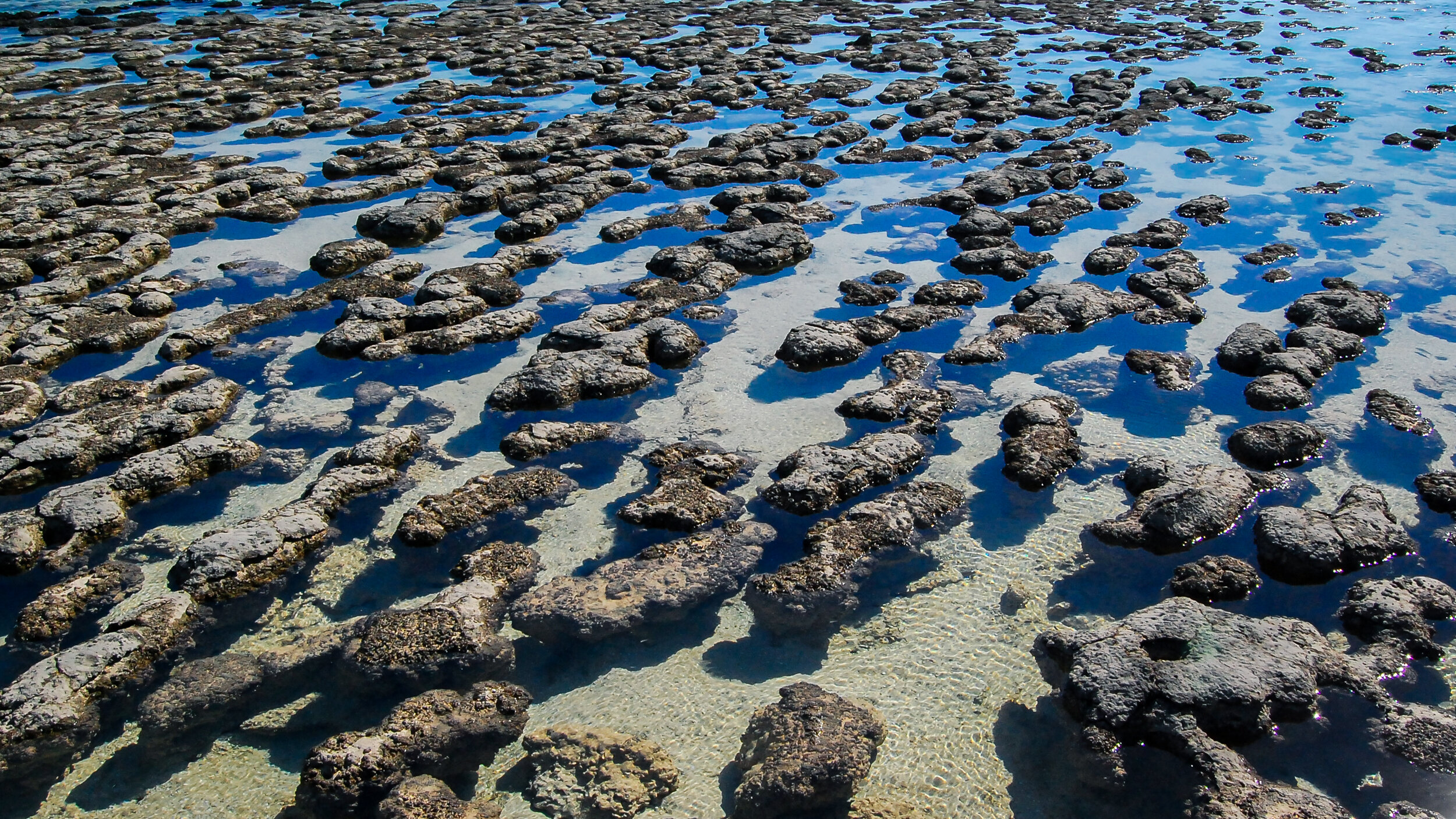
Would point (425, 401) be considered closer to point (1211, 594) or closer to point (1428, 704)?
point (1211, 594)

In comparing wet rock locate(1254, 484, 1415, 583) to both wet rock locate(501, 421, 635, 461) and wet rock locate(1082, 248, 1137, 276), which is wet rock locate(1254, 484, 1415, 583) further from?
wet rock locate(501, 421, 635, 461)

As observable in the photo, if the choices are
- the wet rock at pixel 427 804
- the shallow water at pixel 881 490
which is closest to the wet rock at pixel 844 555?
the shallow water at pixel 881 490

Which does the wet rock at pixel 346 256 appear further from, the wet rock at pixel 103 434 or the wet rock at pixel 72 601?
the wet rock at pixel 72 601

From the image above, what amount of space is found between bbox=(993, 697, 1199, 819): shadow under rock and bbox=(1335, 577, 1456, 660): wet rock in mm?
1868

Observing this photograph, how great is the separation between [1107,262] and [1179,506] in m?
4.81

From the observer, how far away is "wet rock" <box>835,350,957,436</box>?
7227 millimetres

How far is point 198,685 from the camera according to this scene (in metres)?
4.82

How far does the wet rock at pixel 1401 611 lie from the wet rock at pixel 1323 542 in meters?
0.22

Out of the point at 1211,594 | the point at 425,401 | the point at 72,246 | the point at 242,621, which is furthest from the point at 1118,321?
the point at 72,246

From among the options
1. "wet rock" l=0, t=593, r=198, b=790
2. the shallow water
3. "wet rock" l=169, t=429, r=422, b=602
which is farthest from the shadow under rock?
"wet rock" l=0, t=593, r=198, b=790

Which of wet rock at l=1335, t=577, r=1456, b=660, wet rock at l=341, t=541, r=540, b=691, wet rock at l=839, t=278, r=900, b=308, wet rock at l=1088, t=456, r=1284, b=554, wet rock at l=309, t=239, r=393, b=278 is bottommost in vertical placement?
wet rock at l=1335, t=577, r=1456, b=660

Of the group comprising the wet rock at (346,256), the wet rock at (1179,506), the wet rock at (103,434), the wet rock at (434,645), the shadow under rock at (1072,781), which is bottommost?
the shadow under rock at (1072,781)

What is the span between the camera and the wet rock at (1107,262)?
9.82 meters

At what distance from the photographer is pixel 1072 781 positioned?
14.6 ft
